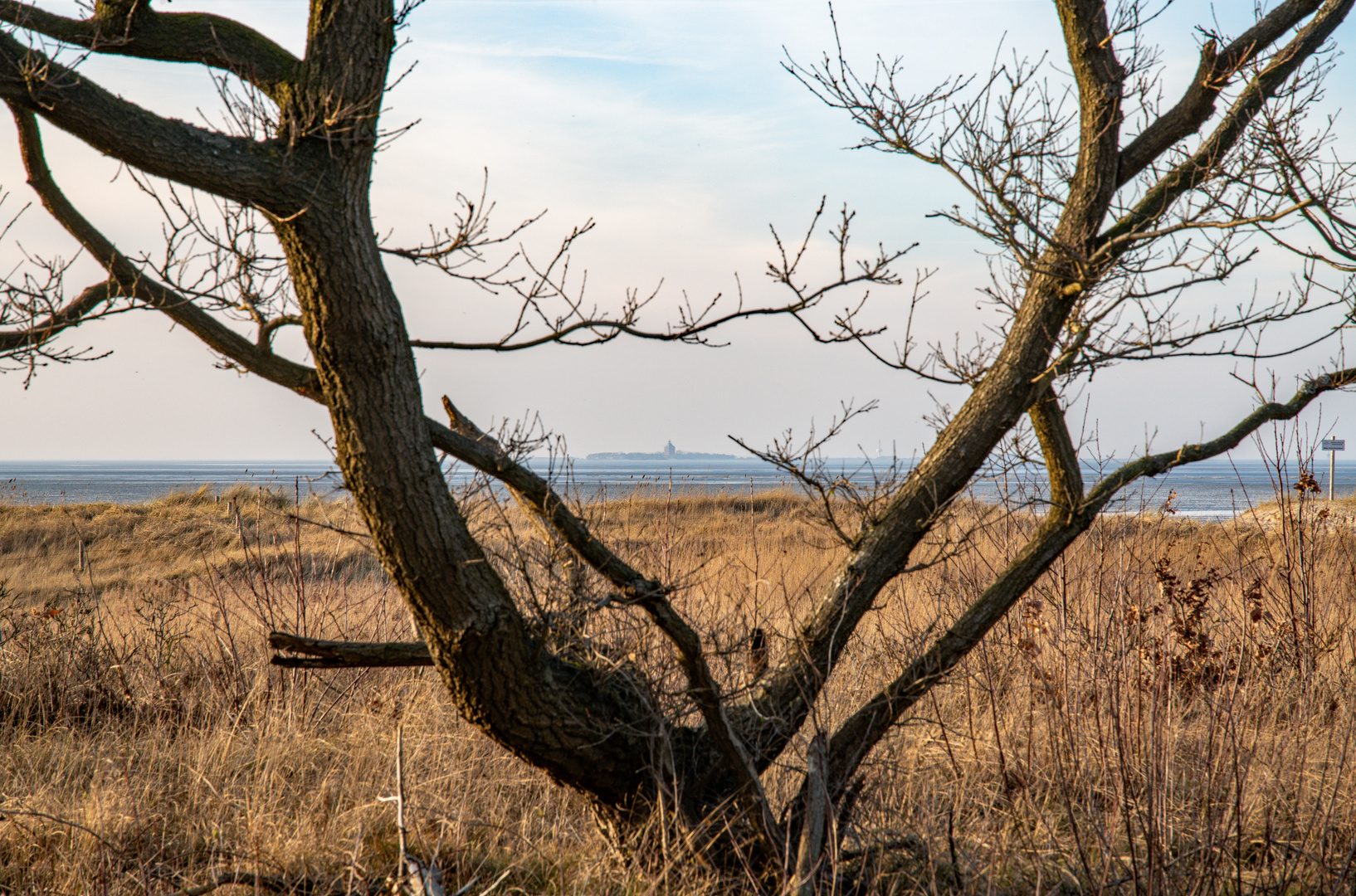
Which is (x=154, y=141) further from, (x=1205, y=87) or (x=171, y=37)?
(x=1205, y=87)

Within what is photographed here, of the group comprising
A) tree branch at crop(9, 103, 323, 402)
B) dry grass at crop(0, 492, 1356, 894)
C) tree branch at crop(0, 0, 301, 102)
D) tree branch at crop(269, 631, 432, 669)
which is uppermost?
tree branch at crop(0, 0, 301, 102)

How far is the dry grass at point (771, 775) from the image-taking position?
9.20 feet

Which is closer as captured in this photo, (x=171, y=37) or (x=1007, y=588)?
(x=171, y=37)

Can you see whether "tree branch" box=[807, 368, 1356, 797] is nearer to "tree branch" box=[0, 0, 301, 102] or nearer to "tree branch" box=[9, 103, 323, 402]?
"tree branch" box=[9, 103, 323, 402]

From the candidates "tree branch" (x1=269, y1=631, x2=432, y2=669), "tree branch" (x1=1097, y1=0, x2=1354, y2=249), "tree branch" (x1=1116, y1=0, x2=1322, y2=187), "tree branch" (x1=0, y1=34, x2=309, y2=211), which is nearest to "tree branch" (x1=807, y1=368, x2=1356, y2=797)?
"tree branch" (x1=1097, y1=0, x2=1354, y2=249)

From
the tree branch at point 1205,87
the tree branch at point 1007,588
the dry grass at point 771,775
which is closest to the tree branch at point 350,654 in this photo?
the dry grass at point 771,775

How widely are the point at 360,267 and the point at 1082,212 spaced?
251 cm

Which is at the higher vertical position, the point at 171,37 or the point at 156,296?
the point at 171,37

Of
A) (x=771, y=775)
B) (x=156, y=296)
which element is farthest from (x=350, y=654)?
A: (x=771, y=775)

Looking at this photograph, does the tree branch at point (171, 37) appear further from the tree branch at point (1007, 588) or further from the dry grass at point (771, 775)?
the tree branch at point (1007, 588)

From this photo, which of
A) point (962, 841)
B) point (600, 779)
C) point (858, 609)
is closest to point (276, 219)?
point (600, 779)

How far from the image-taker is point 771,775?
3.98 metres

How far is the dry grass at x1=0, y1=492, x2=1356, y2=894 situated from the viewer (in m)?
2.80

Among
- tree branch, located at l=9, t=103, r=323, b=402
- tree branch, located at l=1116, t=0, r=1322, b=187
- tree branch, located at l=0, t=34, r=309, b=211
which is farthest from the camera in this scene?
tree branch, located at l=1116, t=0, r=1322, b=187
